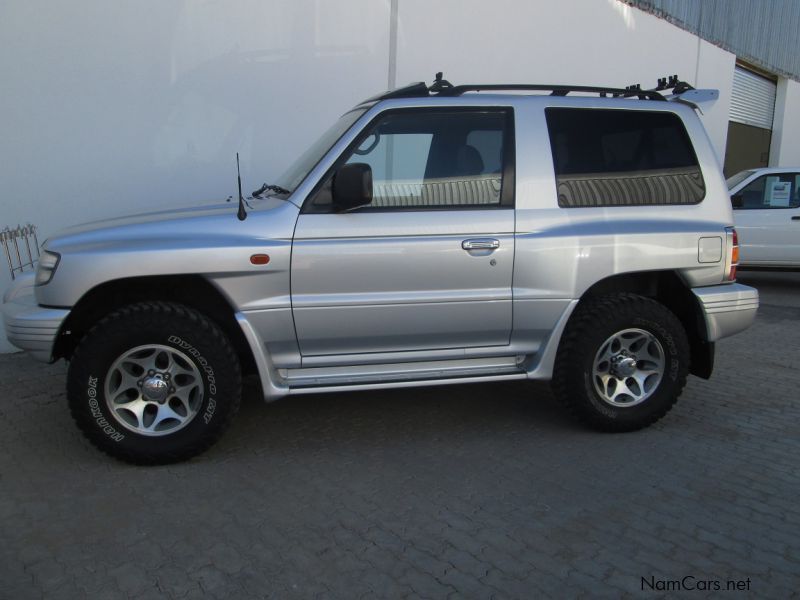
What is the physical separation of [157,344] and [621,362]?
8.92ft

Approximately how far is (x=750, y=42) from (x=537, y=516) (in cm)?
1576

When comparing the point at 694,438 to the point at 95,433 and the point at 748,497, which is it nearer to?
the point at 748,497

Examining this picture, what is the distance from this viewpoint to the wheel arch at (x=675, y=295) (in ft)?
12.8

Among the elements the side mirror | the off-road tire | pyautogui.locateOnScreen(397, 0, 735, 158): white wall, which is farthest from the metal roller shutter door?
the off-road tire

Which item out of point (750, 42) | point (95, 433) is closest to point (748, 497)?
point (95, 433)

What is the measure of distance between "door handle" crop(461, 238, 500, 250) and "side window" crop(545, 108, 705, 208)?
19.5 inches

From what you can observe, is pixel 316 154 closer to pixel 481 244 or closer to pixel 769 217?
pixel 481 244

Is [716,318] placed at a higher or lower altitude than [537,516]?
higher

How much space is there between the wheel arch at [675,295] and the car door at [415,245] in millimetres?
765

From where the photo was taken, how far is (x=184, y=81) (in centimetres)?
→ 604

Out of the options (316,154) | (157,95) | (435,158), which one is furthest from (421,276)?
(157,95)

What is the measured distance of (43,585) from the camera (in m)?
2.45

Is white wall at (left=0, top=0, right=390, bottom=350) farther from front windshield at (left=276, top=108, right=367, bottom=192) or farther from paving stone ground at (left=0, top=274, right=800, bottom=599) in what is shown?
front windshield at (left=276, top=108, right=367, bottom=192)

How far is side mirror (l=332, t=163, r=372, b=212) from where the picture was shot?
10.7 feet
